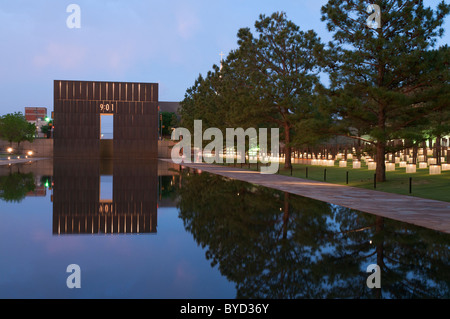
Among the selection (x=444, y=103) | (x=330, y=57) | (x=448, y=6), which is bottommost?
(x=444, y=103)

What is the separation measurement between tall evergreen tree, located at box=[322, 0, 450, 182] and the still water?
11.2 meters

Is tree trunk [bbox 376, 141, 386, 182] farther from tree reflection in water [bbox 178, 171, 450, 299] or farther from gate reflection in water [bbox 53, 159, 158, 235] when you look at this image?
gate reflection in water [bbox 53, 159, 158, 235]

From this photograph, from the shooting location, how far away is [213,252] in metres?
7.93

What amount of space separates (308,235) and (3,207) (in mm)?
9797

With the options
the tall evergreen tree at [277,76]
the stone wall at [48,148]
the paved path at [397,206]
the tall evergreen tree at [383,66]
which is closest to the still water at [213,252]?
the paved path at [397,206]

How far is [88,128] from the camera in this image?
73.1m

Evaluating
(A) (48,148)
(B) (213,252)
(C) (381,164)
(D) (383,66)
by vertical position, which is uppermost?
(D) (383,66)

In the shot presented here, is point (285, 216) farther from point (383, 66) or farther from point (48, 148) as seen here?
point (48, 148)

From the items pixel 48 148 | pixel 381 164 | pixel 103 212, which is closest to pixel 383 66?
pixel 381 164

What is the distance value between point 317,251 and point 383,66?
18261 millimetres

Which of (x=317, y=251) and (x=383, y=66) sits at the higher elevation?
(x=383, y=66)

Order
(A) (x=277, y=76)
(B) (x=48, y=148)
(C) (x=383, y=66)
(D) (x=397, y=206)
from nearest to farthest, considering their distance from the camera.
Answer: (D) (x=397, y=206) < (C) (x=383, y=66) < (A) (x=277, y=76) < (B) (x=48, y=148)

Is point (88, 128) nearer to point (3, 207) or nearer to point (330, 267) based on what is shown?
point (3, 207)

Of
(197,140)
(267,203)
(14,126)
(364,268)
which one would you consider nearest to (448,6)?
(267,203)
